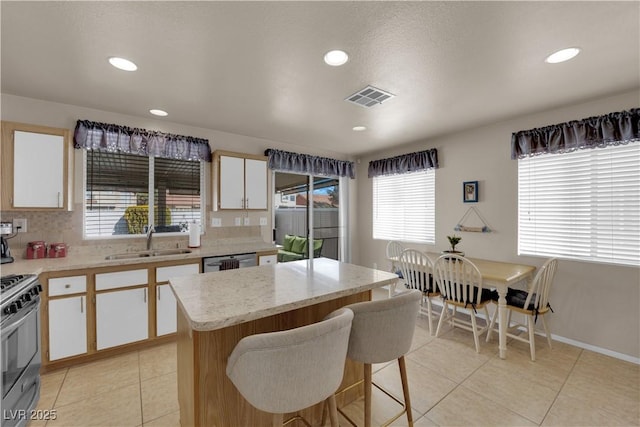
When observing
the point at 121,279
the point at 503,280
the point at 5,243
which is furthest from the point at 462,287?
the point at 5,243

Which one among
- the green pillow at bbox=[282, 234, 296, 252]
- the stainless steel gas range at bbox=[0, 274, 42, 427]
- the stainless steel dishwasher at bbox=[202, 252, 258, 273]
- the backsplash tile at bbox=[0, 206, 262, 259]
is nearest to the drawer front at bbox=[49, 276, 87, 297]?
the stainless steel gas range at bbox=[0, 274, 42, 427]

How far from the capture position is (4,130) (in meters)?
2.33

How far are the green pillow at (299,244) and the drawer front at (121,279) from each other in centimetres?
238

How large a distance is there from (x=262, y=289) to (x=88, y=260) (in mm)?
2070

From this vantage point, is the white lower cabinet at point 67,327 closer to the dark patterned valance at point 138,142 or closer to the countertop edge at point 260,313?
the dark patterned valance at point 138,142

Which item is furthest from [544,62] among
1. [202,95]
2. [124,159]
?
[124,159]

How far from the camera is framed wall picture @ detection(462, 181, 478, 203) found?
347 centimetres

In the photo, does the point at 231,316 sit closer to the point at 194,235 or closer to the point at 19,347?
the point at 19,347

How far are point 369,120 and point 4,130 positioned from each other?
135 inches

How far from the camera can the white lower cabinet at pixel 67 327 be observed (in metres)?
2.29

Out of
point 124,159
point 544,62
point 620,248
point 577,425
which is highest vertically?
point 544,62

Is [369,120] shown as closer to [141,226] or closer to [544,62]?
[544,62]

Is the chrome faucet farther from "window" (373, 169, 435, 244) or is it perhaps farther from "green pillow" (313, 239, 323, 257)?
"window" (373, 169, 435, 244)

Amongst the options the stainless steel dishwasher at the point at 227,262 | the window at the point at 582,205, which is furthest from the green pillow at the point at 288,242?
the window at the point at 582,205
